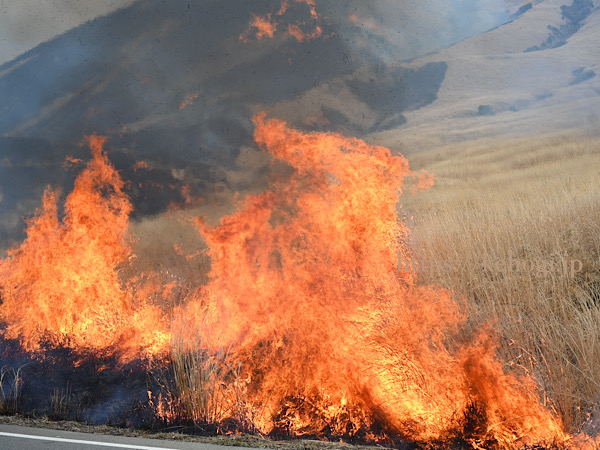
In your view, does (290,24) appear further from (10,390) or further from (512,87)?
(512,87)

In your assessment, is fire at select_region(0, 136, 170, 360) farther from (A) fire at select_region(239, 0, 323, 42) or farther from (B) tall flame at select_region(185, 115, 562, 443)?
(A) fire at select_region(239, 0, 323, 42)

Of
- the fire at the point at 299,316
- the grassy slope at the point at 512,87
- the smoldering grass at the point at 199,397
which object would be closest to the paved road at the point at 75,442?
the smoldering grass at the point at 199,397

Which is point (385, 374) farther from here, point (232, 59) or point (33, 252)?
point (232, 59)

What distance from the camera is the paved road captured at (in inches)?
216

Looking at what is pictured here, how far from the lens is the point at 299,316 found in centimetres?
754

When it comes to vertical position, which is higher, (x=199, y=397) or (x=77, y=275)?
(x=77, y=275)

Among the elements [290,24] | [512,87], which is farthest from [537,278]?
[512,87]

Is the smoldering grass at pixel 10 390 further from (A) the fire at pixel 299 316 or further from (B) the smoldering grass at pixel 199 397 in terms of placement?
(B) the smoldering grass at pixel 199 397

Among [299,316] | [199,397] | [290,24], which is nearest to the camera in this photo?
[199,397]

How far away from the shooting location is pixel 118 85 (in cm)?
1845

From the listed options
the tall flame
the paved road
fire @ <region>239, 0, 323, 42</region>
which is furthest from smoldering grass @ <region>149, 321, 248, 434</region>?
fire @ <region>239, 0, 323, 42</region>

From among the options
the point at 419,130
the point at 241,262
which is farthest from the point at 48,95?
the point at 419,130

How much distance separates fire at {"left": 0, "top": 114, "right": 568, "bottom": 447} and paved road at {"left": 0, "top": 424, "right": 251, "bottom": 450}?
2.74 feet

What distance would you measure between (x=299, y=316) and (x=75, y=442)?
10.9 ft
